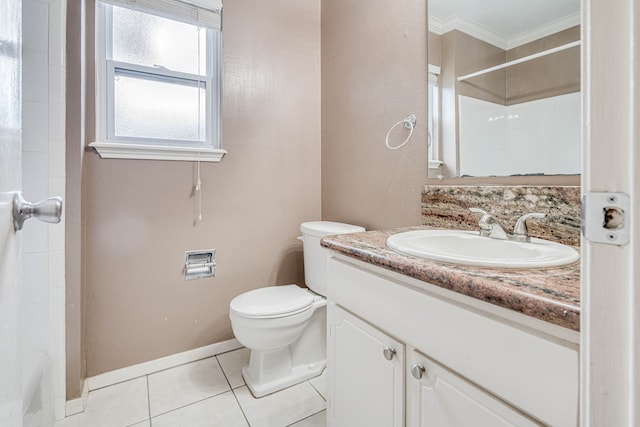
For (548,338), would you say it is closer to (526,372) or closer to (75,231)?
(526,372)

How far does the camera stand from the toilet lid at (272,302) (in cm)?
140

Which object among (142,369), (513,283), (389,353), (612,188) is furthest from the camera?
(142,369)

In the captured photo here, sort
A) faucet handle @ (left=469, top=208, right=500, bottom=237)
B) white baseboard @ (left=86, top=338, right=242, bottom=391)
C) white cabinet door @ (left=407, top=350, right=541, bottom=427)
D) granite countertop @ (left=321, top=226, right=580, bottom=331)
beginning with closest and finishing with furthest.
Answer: granite countertop @ (left=321, top=226, right=580, bottom=331), white cabinet door @ (left=407, top=350, right=541, bottom=427), faucet handle @ (left=469, top=208, right=500, bottom=237), white baseboard @ (left=86, top=338, right=242, bottom=391)

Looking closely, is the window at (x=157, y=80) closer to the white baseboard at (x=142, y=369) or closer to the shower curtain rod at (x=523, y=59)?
the white baseboard at (x=142, y=369)

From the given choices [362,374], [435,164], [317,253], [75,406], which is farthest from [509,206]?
[75,406]

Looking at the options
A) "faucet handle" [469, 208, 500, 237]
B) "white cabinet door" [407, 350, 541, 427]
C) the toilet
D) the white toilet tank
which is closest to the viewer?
"white cabinet door" [407, 350, 541, 427]

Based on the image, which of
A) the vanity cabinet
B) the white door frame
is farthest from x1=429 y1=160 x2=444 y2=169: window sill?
the white door frame

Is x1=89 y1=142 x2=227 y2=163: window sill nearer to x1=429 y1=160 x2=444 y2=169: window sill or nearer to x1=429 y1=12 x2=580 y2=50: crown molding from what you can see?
x1=429 y1=160 x2=444 y2=169: window sill

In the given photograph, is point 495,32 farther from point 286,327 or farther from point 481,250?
point 286,327

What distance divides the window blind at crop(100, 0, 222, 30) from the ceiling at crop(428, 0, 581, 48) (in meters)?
1.15

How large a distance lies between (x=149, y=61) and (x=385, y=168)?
142 cm

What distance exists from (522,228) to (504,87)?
0.54 m

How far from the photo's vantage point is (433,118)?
1.36 m

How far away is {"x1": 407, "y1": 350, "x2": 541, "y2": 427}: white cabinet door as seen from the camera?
585 mm
